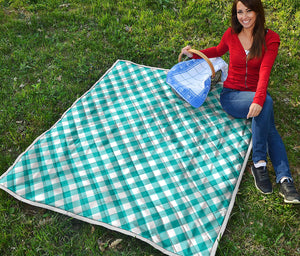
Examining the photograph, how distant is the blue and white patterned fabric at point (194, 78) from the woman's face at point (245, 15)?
82cm

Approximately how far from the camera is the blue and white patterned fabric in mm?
4027

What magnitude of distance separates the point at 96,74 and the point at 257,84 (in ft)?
7.64

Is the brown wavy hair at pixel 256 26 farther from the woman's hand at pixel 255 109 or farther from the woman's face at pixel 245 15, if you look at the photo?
the woman's hand at pixel 255 109

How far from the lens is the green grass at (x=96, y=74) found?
3.06m

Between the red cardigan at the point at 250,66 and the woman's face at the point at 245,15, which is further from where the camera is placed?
the red cardigan at the point at 250,66

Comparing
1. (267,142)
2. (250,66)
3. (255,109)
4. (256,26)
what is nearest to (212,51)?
(250,66)

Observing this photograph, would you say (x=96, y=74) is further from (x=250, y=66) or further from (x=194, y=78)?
(x=250, y=66)

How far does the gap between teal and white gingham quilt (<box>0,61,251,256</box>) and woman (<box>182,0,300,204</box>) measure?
0.88ft

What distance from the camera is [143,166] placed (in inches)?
139

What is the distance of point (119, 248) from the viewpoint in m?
3.02

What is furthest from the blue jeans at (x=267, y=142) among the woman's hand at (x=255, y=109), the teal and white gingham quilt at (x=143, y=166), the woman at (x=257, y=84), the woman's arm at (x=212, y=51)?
the woman's arm at (x=212, y=51)

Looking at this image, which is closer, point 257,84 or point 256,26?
point 256,26

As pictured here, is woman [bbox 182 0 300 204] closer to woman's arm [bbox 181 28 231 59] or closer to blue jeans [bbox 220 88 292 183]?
blue jeans [bbox 220 88 292 183]

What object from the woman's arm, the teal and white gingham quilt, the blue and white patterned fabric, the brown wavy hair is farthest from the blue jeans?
the woman's arm
